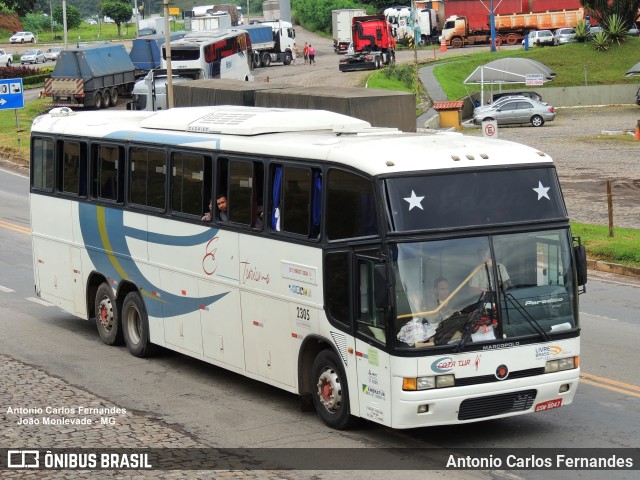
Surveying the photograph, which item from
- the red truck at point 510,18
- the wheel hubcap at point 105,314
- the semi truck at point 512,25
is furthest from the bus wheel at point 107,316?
the red truck at point 510,18

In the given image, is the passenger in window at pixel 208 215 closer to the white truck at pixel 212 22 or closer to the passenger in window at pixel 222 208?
the passenger in window at pixel 222 208

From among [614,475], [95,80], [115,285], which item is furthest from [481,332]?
[95,80]

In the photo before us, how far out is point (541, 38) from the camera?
86.9 metres

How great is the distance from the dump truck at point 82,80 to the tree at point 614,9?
30.9m

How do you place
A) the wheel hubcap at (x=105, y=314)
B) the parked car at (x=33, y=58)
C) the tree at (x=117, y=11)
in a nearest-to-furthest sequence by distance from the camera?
the wheel hubcap at (x=105, y=314), the parked car at (x=33, y=58), the tree at (x=117, y=11)

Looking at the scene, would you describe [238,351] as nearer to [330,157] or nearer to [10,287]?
[330,157]

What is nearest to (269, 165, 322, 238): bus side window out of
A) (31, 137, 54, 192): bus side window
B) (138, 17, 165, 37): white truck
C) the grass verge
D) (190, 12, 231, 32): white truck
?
(31, 137, 54, 192): bus side window

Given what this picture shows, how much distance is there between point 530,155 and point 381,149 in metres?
1.48

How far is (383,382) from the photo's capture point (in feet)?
35.6

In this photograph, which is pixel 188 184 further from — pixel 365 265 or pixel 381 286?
pixel 381 286

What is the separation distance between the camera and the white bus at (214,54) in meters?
60.5

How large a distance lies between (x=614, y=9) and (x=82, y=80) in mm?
34471

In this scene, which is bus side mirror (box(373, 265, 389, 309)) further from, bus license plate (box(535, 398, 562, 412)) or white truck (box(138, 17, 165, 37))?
white truck (box(138, 17, 165, 37))

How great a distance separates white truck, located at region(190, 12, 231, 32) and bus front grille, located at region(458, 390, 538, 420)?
80711 mm
